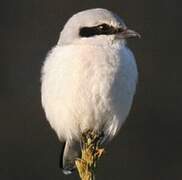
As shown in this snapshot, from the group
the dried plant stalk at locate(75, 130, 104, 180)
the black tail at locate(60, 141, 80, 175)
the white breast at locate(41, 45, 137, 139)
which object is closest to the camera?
the dried plant stalk at locate(75, 130, 104, 180)

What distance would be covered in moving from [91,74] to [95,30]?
0.55 ft

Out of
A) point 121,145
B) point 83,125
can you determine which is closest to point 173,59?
point 121,145

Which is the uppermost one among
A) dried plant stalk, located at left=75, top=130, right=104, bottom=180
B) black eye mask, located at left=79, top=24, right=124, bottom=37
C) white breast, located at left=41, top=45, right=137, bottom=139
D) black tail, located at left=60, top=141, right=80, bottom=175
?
black eye mask, located at left=79, top=24, right=124, bottom=37

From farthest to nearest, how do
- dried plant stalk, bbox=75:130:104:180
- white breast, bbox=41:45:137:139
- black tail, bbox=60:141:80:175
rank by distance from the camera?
black tail, bbox=60:141:80:175 → white breast, bbox=41:45:137:139 → dried plant stalk, bbox=75:130:104:180

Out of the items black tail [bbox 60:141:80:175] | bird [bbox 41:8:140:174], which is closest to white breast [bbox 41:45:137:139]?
bird [bbox 41:8:140:174]

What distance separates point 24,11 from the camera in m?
7.62

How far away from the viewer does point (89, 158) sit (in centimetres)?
405

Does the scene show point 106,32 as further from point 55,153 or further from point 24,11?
point 24,11

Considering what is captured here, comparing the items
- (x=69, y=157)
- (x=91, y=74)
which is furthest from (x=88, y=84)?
(x=69, y=157)

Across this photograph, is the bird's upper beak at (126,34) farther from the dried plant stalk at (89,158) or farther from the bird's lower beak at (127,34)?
the dried plant stalk at (89,158)

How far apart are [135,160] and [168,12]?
112cm

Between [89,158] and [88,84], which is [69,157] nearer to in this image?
[88,84]

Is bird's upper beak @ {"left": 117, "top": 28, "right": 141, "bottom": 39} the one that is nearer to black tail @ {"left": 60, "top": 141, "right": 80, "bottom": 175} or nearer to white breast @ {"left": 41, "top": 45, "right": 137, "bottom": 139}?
white breast @ {"left": 41, "top": 45, "right": 137, "bottom": 139}

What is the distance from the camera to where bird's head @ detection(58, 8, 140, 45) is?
4367 millimetres
